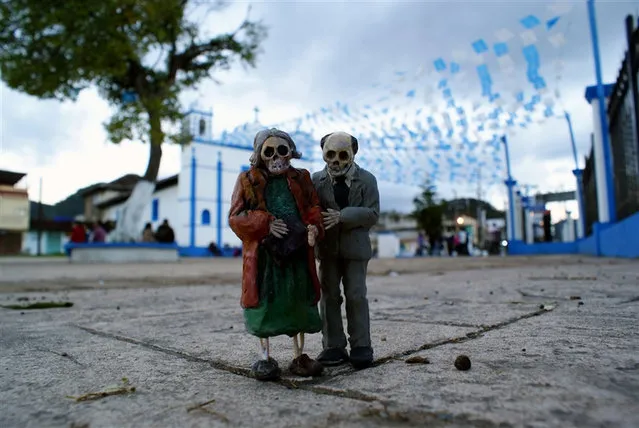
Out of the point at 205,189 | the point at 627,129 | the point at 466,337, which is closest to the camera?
the point at 466,337

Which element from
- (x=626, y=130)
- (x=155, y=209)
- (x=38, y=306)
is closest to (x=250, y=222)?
(x=38, y=306)

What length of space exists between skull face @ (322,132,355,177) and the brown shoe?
2.21 feet

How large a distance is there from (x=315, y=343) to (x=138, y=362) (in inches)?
30.6

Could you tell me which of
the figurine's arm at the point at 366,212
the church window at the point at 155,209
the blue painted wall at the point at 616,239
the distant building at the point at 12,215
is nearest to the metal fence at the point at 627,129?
the blue painted wall at the point at 616,239

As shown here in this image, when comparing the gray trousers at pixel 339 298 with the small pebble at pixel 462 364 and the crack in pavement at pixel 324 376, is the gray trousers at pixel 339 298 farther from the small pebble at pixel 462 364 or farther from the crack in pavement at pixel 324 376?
the small pebble at pixel 462 364

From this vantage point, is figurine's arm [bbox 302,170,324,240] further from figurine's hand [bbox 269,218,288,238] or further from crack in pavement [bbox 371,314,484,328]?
crack in pavement [bbox 371,314,484,328]

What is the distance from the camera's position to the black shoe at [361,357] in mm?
1564

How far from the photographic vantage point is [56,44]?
41.1 ft

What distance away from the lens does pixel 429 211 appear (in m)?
39.2

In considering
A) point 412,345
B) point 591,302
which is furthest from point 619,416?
point 591,302

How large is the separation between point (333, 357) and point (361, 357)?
17 centimetres

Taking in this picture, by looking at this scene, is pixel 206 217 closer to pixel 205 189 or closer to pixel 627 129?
pixel 205 189

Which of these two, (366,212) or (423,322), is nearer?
(366,212)

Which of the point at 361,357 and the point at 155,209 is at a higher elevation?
the point at 155,209
